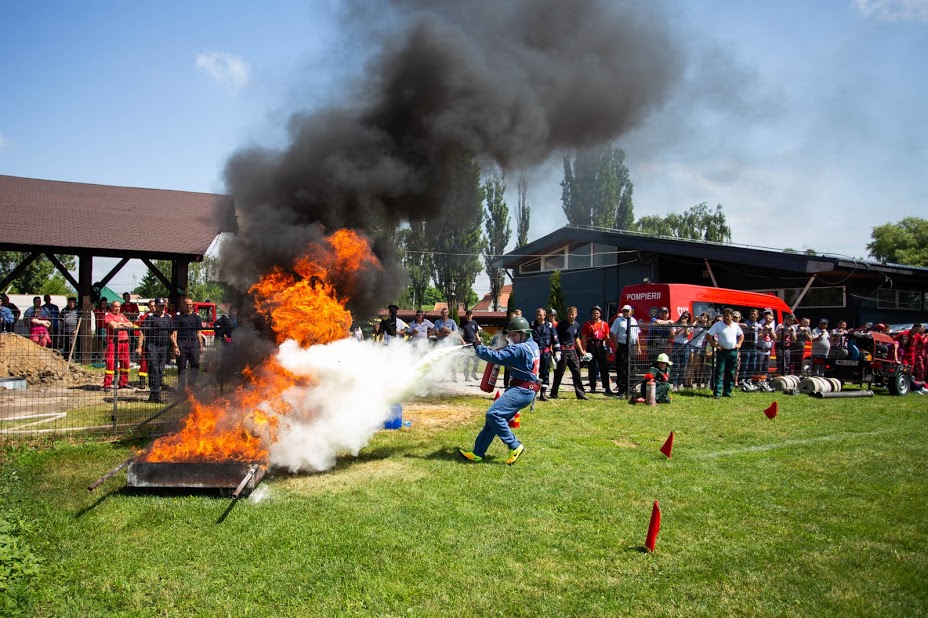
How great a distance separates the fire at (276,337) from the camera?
634 centimetres

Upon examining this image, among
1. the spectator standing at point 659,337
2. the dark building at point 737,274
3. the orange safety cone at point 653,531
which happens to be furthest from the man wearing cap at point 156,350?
the dark building at point 737,274

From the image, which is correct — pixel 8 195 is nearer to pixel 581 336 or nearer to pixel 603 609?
pixel 581 336

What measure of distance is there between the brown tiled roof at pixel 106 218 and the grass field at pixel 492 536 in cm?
1088

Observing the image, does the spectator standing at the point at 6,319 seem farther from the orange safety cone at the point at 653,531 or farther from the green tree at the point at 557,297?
the green tree at the point at 557,297

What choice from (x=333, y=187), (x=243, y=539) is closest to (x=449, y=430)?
(x=333, y=187)

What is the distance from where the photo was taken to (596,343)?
45.4ft

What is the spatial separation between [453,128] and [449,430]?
4.66 m

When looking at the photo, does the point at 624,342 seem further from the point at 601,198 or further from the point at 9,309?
the point at 601,198

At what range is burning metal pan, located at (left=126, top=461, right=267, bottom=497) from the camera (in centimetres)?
585

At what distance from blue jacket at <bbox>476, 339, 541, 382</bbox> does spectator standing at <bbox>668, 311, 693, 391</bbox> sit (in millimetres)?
8062

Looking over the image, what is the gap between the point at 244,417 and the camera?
259 inches

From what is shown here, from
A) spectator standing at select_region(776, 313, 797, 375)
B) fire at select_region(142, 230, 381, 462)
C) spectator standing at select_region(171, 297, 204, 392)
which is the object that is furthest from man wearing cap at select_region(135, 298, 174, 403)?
spectator standing at select_region(776, 313, 797, 375)

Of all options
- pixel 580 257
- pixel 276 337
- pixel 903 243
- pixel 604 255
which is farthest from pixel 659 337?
pixel 903 243

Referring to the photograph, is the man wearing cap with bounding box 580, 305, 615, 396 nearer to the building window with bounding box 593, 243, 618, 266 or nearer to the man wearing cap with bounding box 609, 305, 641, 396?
the man wearing cap with bounding box 609, 305, 641, 396
